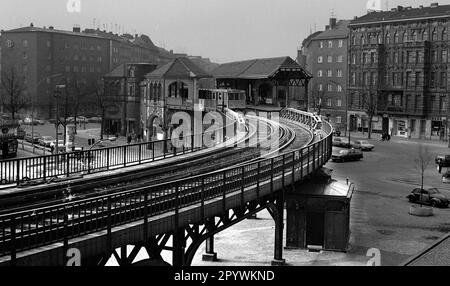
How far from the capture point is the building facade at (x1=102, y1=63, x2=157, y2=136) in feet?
273

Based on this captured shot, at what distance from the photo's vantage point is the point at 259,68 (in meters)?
74.4

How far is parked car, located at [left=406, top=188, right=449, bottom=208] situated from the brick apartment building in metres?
64.7

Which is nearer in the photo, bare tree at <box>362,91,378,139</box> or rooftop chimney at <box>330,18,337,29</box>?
bare tree at <box>362,91,378,139</box>

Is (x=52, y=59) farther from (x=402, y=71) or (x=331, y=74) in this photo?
(x=402, y=71)

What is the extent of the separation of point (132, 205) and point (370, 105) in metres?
67.5

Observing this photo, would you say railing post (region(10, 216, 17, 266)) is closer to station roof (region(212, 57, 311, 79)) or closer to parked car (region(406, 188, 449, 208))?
parked car (region(406, 188, 449, 208))

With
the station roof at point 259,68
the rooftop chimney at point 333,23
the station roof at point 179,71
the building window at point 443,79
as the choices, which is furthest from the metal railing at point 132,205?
the rooftop chimney at point 333,23

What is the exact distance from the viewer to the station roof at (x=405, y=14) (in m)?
74.8

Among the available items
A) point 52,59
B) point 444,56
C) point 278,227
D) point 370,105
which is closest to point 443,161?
point 444,56

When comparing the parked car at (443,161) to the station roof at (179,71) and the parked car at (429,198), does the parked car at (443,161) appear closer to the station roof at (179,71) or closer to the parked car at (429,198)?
the parked car at (429,198)

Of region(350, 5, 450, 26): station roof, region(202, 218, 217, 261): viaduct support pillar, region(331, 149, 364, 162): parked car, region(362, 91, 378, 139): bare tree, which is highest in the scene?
region(350, 5, 450, 26): station roof

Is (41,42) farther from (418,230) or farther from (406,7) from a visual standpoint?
(418,230)

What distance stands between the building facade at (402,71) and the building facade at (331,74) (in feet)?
13.6

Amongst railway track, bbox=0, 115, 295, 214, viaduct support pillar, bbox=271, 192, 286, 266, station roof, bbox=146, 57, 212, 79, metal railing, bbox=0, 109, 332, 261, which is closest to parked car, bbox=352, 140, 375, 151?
station roof, bbox=146, 57, 212, 79
